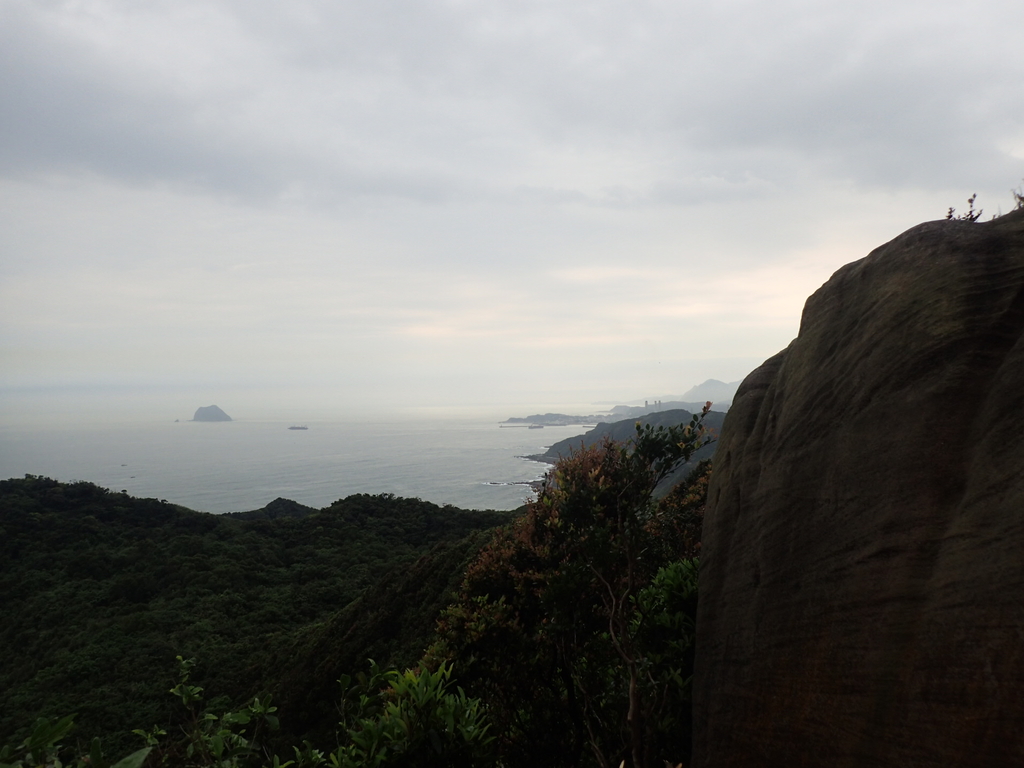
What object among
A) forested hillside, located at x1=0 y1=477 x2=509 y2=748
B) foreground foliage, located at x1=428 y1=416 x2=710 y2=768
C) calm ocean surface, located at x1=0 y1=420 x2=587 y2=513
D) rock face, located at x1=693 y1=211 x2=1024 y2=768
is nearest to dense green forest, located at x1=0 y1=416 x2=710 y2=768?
foreground foliage, located at x1=428 y1=416 x2=710 y2=768

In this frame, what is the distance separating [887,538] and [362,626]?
68.4 feet

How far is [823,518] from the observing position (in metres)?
4.46

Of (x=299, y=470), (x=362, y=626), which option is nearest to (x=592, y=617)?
(x=362, y=626)

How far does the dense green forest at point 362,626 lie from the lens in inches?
193

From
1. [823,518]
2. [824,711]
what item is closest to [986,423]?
[823,518]

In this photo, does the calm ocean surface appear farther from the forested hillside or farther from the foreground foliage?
the foreground foliage

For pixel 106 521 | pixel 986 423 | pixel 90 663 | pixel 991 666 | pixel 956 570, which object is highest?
pixel 986 423

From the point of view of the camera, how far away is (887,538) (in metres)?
3.91

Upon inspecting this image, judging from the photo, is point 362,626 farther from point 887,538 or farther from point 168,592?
point 887,538

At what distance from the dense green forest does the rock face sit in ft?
4.19

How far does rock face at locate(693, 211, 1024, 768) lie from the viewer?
3.27 m

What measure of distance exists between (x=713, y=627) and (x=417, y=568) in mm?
20605

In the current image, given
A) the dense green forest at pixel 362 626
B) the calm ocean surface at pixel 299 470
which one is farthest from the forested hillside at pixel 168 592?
the calm ocean surface at pixel 299 470

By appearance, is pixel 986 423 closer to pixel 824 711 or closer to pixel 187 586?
pixel 824 711
